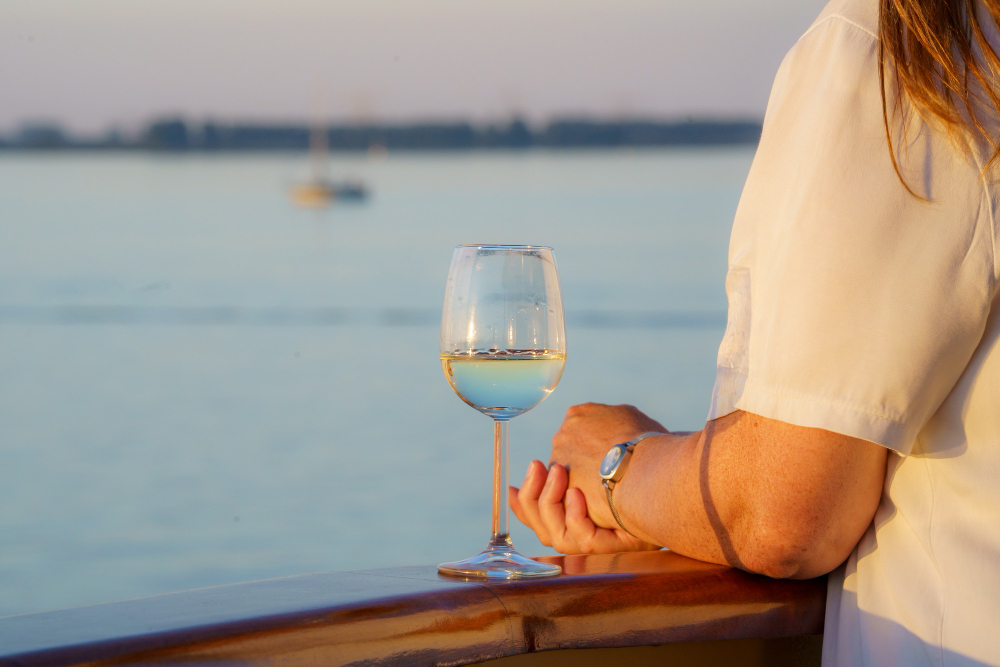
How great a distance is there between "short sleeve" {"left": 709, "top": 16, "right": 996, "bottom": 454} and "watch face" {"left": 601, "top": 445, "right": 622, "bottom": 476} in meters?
0.30

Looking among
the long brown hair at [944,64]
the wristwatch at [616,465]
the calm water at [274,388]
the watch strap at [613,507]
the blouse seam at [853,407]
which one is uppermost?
the long brown hair at [944,64]

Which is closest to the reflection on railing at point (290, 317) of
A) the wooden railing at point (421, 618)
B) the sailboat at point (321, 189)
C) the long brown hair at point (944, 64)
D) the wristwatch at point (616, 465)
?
the wristwatch at point (616, 465)

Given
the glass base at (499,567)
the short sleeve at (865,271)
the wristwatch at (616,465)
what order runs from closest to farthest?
the short sleeve at (865,271) < the glass base at (499,567) < the wristwatch at (616,465)

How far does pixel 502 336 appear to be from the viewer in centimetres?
90

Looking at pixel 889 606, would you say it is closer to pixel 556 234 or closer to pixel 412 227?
pixel 556 234

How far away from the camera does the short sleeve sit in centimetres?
79

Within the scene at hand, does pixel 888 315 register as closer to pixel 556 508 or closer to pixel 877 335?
pixel 877 335

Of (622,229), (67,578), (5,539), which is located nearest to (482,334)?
(67,578)

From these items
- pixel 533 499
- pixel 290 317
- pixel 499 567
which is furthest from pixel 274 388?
pixel 499 567

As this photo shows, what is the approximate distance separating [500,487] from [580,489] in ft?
1.14

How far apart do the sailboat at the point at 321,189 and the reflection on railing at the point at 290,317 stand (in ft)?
83.9

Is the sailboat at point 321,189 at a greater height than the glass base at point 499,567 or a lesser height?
greater

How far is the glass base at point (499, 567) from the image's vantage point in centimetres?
90

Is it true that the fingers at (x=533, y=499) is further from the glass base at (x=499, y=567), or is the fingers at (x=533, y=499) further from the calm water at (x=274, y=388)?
the calm water at (x=274, y=388)
